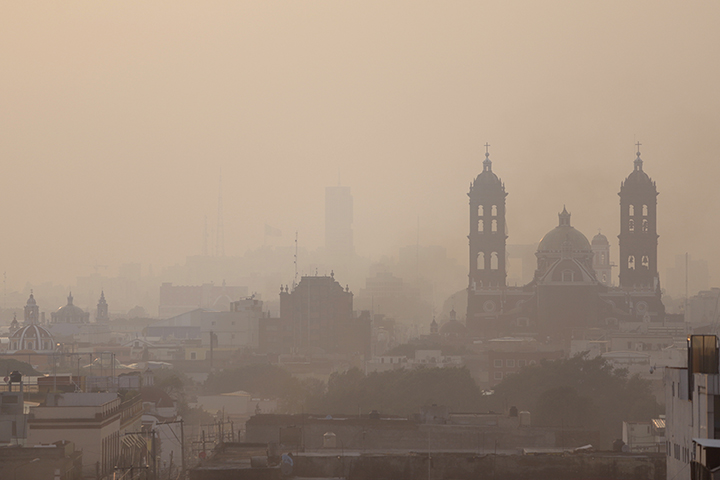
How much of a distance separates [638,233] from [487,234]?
52.0 ft

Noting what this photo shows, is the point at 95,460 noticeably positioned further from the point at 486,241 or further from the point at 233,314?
the point at 233,314

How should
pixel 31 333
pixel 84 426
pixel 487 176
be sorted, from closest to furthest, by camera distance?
pixel 84 426 → pixel 487 176 → pixel 31 333

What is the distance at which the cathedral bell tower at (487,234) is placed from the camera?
522ft

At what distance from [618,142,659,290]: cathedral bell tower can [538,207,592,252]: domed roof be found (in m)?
5.09

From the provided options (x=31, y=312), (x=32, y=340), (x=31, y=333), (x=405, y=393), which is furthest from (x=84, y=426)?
(x=31, y=312)

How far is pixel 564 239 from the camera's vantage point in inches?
5994

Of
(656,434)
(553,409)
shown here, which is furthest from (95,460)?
(553,409)

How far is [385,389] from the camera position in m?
90.3

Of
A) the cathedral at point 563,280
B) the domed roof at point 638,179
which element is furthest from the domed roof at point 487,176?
the domed roof at point 638,179

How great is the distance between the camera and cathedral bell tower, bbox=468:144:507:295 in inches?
6260

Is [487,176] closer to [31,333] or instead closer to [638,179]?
[638,179]

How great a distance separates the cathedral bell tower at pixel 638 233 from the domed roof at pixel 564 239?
5.09 metres

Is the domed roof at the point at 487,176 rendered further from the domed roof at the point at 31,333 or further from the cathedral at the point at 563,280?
the domed roof at the point at 31,333

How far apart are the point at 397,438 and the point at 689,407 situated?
79.3 ft
